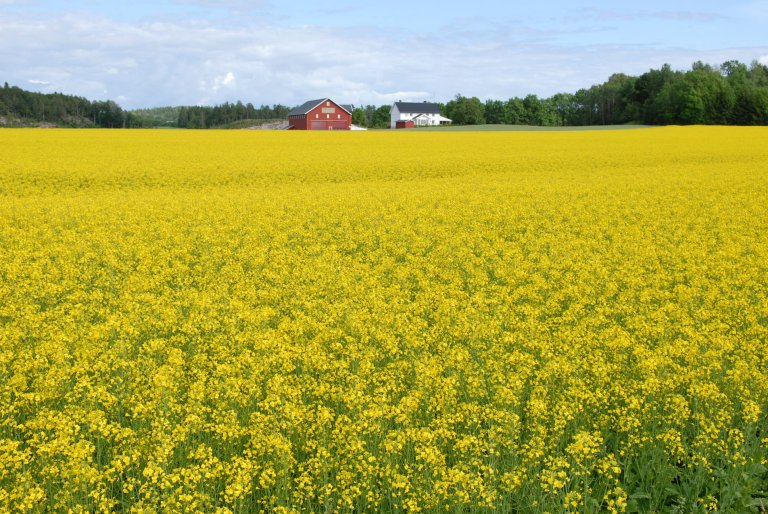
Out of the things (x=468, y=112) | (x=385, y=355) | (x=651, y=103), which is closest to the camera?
(x=385, y=355)

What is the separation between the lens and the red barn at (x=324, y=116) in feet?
307

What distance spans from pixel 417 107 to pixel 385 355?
133187 mm

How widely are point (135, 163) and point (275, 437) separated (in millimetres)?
32138

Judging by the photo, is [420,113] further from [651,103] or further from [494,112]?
[651,103]

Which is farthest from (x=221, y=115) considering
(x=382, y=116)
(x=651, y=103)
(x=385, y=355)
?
(x=385, y=355)

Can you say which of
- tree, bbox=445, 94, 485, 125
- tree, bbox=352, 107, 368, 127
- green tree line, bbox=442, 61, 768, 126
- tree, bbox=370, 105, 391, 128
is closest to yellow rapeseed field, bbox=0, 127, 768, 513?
green tree line, bbox=442, 61, 768, 126

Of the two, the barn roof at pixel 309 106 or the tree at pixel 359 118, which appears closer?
the barn roof at pixel 309 106

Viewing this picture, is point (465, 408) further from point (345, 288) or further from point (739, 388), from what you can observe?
point (345, 288)

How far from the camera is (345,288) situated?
36.8 ft

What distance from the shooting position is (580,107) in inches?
5340

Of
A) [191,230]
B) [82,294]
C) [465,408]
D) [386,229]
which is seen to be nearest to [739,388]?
[465,408]

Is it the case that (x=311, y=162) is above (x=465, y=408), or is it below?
above

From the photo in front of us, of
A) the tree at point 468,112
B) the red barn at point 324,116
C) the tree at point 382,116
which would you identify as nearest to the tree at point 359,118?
the tree at point 382,116

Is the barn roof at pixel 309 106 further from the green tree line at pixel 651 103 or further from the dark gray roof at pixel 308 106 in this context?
the green tree line at pixel 651 103
